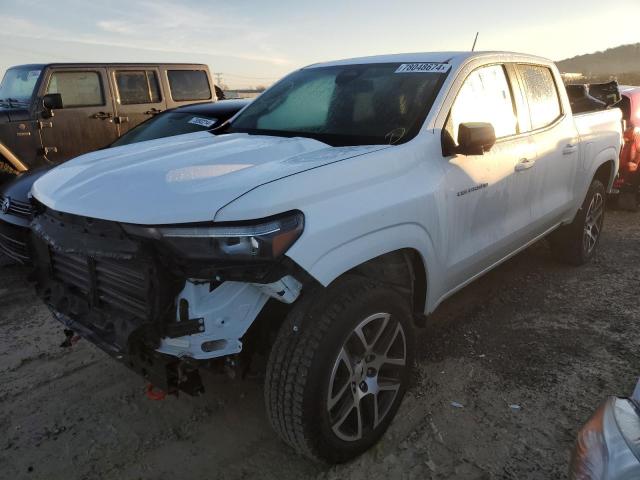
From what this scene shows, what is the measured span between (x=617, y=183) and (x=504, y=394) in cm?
530

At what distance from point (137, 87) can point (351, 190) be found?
6513 millimetres

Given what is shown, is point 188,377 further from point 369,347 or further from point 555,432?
point 555,432

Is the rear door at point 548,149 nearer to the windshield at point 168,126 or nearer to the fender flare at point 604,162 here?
the fender flare at point 604,162

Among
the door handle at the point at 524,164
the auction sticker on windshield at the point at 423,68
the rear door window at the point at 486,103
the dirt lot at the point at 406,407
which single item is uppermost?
the auction sticker on windshield at the point at 423,68

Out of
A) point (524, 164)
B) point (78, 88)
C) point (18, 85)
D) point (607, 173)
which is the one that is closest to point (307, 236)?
point (524, 164)

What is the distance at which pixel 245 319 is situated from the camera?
2143mm

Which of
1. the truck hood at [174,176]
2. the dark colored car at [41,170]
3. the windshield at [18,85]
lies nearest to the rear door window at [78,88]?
the windshield at [18,85]

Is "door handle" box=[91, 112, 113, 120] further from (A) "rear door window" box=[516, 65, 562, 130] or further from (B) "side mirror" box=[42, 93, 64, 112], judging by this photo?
(A) "rear door window" box=[516, 65, 562, 130]

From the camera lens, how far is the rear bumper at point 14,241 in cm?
462

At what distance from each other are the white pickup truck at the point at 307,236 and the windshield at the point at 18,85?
4.76 m

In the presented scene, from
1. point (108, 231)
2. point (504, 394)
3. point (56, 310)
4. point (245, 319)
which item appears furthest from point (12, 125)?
point (504, 394)

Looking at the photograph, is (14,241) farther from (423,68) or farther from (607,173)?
(607,173)

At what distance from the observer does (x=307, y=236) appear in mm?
2078

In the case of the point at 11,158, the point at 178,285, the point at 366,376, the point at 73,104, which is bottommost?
the point at 366,376
